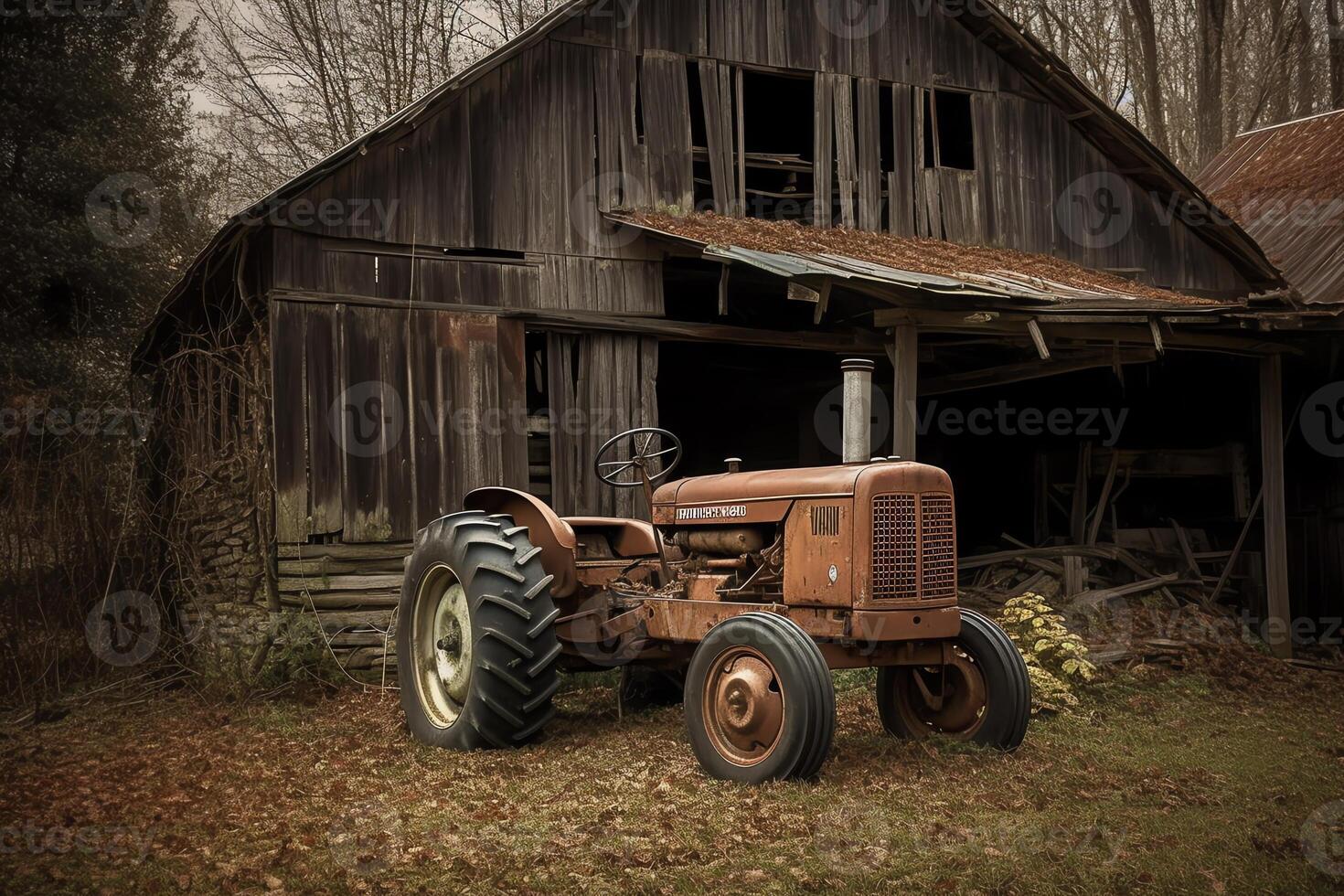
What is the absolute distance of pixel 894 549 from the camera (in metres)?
5.20

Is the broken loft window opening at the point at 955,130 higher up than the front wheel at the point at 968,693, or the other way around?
the broken loft window opening at the point at 955,130

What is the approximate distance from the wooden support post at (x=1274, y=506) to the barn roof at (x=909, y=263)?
0.89 metres

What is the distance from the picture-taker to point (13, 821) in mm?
4840

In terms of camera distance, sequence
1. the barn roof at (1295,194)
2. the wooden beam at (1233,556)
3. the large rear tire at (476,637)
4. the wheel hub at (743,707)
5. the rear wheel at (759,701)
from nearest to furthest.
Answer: the rear wheel at (759,701)
the wheel hub at (743,707)
the large rear tire at (476,637)
the wooden beam at (1233,556)
the barn roof at (1295,194)

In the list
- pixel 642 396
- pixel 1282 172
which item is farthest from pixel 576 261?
pixel 1282 172

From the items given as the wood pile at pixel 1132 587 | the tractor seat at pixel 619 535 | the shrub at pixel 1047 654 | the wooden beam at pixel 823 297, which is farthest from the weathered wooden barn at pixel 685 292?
the tractor seat at pixel 619 535

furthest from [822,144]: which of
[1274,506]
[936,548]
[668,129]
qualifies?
[936,548]

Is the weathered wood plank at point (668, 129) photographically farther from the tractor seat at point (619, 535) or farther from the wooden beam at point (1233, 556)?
the wooden beam at point (1233, 556)

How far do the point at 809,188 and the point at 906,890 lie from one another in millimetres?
8404

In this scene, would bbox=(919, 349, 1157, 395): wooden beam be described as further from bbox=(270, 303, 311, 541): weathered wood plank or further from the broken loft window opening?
bbox=(270, 303, 311, 541): weathered wood plank

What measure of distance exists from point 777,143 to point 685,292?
96.1 inches

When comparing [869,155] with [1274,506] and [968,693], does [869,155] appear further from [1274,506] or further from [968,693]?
[968,693]

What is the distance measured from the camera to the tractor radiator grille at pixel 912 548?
516cm

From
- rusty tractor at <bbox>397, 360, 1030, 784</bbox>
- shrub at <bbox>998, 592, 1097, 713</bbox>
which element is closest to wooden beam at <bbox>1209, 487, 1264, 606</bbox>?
shrub at <bbox>998, 592, 1097, 713</bbox>
